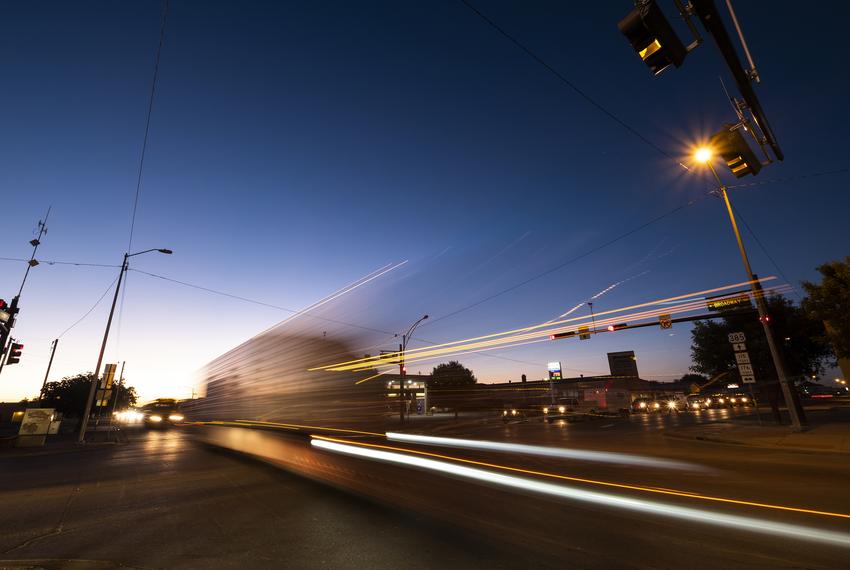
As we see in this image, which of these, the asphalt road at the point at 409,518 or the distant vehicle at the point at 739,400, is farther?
the distant vehicle at the point at 739,400

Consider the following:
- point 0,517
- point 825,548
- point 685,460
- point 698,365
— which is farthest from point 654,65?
point 698,365

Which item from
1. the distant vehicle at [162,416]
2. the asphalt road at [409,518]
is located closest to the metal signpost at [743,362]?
the asphalt road at [409,518]

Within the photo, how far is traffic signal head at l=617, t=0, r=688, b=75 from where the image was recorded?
465 centimetres

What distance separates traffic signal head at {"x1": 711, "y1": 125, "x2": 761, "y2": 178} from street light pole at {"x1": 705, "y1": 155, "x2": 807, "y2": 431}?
1033cm

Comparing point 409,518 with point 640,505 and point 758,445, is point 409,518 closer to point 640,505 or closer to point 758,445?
point 640,505

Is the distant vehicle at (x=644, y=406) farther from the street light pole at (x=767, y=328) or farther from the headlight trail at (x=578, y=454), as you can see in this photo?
the headlight trail at (x=578, y=454)

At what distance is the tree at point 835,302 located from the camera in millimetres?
16703

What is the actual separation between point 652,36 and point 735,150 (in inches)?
161

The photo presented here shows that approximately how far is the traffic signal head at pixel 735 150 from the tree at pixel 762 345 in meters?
27.2

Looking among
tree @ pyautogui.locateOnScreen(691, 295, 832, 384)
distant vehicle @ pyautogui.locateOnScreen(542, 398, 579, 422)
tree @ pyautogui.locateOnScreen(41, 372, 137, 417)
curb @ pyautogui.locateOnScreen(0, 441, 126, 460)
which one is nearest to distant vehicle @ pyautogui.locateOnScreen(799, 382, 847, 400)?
tree @ pyautogui.locateOnScreen(691, 295, 832, 384)

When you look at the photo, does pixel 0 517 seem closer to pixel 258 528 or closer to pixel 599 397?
pixel 258 528

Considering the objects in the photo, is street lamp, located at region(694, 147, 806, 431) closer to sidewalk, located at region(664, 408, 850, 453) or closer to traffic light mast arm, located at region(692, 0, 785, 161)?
sidewalk, located at region(664, 408, 850, 453)

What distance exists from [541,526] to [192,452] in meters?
15.8

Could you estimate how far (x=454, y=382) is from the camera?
83.8 m
